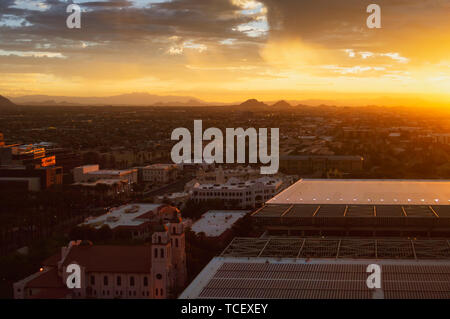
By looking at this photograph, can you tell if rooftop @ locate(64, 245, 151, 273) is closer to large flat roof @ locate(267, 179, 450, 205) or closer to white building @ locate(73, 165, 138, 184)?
large flat roof @ locate(267, 179, 450, 205)

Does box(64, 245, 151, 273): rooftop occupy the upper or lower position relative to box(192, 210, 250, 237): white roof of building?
upper

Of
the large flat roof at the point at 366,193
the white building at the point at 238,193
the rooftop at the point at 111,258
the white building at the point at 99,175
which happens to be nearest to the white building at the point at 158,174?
the white building at the point at 99,175

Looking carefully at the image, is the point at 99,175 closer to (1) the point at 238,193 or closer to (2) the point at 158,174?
(2) the point at 158,174

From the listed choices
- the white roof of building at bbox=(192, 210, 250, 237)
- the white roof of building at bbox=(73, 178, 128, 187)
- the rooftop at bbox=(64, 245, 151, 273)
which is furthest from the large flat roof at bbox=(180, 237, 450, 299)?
the white roof of building at bbox=(73, 178, 128, 187)

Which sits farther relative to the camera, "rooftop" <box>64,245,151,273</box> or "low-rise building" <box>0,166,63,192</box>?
"low-rise building" <box>0,166,63,192</box>

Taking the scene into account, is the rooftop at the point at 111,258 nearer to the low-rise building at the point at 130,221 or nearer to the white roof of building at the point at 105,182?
the low-rise building at the point at 130,221

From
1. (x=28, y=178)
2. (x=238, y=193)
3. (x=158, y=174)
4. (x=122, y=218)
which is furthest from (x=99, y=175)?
(x=122, y=218)
